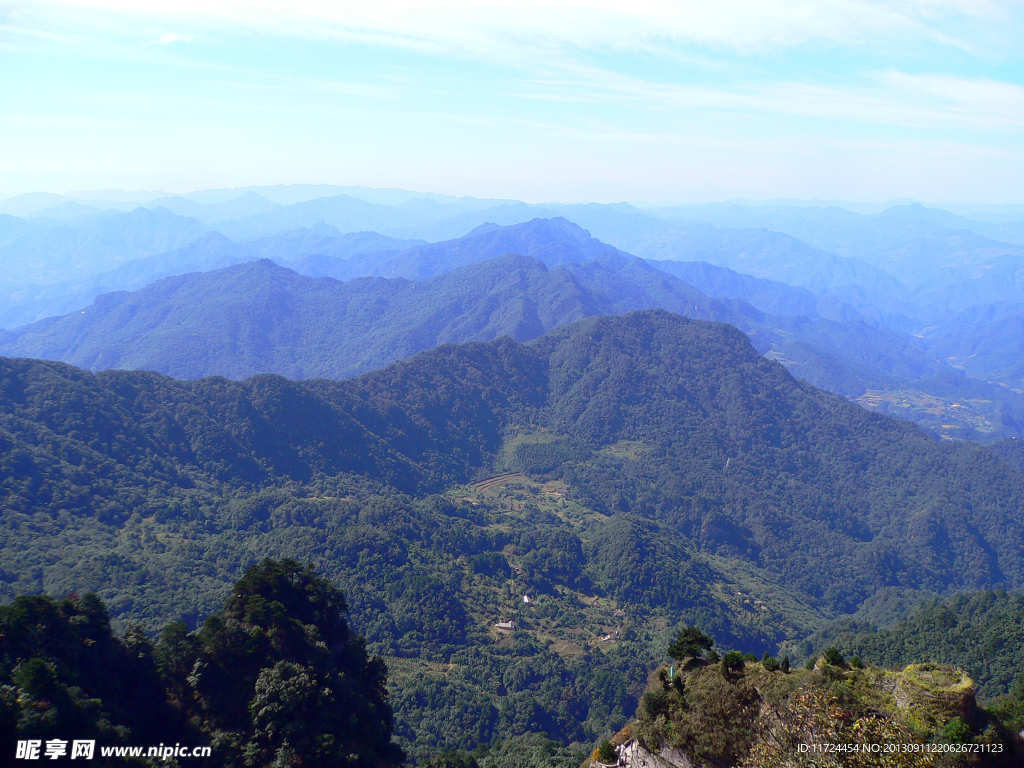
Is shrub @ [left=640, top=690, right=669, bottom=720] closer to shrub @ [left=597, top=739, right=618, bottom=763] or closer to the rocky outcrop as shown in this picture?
the rocky outcrop

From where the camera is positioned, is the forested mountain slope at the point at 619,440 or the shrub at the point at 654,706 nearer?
the shrub at the point at 654,706

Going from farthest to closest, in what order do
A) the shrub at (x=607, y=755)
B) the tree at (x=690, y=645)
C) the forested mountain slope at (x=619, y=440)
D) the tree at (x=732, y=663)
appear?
1. the forested mountain slope at (x=619, y=440)
2. the tree at (x=690, y=645)
3. the shrub at (x=607, y=755)
4. the tree at (x=732, y=663)

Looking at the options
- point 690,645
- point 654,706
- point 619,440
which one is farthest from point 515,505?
point 654,706

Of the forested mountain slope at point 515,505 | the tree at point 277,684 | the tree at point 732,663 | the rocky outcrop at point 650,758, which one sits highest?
the tree at point 732,663

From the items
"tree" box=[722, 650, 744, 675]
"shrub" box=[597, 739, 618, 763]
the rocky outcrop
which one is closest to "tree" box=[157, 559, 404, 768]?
"shrub" box=[597, 739, 618, 763]

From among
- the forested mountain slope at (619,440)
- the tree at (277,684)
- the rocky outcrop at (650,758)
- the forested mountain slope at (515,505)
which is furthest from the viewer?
the forested mountain slope at (619,440)

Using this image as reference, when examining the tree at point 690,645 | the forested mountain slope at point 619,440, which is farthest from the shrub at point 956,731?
the forested mountain slope at point 619,440

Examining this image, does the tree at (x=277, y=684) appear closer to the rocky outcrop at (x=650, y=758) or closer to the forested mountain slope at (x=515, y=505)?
the rocky outcrop at (x=650, y=758)

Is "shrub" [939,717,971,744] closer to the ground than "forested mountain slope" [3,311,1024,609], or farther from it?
farther from it

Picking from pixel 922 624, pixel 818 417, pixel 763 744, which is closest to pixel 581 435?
pixel 818 417

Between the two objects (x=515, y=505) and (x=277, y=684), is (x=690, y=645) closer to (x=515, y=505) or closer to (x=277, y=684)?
(x=277, y=684)

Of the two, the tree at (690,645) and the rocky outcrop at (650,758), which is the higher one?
the tree at (690,645)

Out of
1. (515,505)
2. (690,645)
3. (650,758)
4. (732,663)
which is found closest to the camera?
(650,758)
